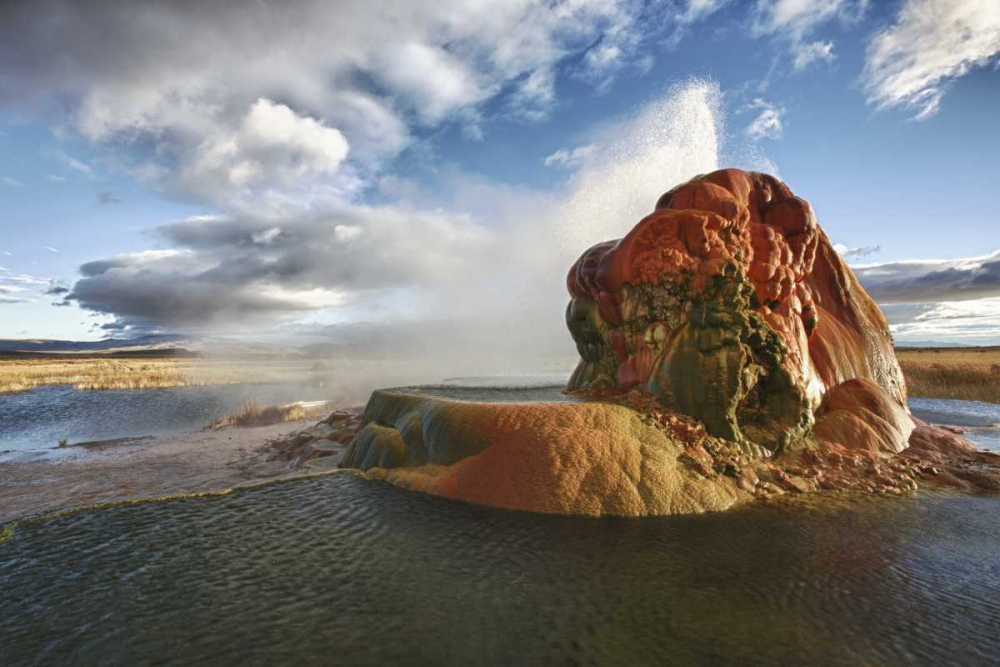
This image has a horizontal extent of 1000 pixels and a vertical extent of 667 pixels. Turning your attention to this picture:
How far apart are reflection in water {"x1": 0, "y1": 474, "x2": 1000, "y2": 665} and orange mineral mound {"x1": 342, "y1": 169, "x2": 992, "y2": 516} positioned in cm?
82

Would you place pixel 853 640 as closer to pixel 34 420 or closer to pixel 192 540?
pixel 192 540

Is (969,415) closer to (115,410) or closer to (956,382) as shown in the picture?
(956,382)

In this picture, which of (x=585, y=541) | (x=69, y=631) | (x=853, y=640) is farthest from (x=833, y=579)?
(x=69, y=631)

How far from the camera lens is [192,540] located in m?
6.75

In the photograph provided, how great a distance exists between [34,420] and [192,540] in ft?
91.0

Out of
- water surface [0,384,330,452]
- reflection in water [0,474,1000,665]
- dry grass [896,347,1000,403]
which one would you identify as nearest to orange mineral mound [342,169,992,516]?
reflection in water [0,474,1000,665]

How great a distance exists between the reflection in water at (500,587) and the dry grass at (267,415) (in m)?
16.1

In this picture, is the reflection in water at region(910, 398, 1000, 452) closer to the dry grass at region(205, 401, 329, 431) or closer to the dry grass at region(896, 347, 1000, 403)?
the dry grass at region(896, 347, 1000, 403)

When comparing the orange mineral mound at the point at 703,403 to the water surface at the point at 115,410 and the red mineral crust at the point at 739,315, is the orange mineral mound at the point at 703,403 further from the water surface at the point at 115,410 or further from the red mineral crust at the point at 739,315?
the water surface at the point at 115,410

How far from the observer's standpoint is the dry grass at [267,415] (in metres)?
23.0

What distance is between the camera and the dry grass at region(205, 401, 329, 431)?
23.0 m

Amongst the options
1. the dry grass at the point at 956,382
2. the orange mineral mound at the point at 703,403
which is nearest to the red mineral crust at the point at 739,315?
the orange mineral mound at the point at 703,403

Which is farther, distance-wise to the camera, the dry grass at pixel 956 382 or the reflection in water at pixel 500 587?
the dry grass at pixel 956 382

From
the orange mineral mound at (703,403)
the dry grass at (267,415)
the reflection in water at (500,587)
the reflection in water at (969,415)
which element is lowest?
the reflection in water at (969,415)
